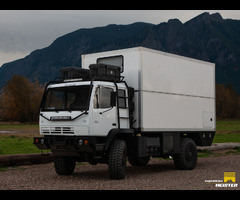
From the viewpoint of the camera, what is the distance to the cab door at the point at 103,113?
11.1 metres

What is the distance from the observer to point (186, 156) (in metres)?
14.5

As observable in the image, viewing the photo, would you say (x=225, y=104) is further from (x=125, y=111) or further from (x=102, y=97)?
(x=102, y=97)

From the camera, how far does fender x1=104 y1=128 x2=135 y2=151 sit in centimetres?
1127

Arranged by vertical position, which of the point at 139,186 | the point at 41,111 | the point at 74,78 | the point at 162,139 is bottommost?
the point at 139,186

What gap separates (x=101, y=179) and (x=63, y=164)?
1534 millimetres

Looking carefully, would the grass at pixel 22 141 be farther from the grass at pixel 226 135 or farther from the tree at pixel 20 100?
the tree at pixel 20 100

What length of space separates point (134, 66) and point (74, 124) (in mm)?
2991

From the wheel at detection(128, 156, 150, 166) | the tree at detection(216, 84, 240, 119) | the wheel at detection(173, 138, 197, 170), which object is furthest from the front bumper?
the tree at detection(216, 84, 240, 119)

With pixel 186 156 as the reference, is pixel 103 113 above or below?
above

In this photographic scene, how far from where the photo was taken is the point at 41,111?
11.9 m

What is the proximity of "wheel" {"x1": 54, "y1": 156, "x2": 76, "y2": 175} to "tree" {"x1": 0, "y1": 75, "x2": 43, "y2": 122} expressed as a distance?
66.6 m

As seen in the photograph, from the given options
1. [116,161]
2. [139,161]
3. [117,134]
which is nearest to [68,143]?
[116,161]

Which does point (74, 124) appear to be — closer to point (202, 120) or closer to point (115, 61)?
point (115, 61)
